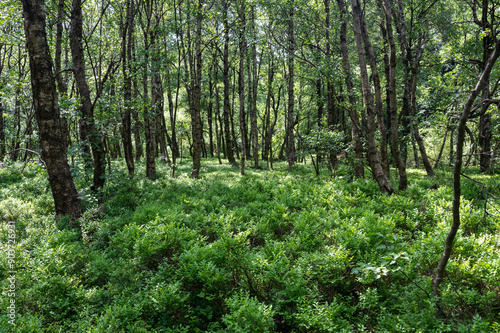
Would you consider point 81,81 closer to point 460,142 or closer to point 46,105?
point 46,105

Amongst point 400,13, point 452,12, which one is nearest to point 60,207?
point 400,13

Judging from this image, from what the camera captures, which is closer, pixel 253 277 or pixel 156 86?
pixel 253 277

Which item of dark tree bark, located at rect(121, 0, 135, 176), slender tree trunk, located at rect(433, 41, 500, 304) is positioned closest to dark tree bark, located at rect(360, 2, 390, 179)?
slender tree trunk, located at rect(433, 41, 500, 304)

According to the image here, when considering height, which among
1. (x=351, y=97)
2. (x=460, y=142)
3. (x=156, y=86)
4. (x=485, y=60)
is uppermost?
(x=156, y=86)

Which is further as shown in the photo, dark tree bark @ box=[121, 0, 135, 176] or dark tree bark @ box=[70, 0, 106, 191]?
dark tree bark @ box=[121, 0, 135, 176]

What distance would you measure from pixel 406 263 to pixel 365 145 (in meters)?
A: 7.43

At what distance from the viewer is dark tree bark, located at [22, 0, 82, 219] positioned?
5.86 metres

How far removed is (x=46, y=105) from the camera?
6.06m

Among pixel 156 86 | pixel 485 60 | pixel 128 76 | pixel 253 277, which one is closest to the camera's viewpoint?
pixel 253 277

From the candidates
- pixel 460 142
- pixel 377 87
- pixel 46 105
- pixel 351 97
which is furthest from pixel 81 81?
pixel 377 87

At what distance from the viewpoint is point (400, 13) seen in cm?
1063

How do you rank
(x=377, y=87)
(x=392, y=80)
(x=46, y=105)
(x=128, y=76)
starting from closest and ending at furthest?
1. (x=46, y=105)
2. (x=392, y=80)
3. (x=128, y=76)
4. (x=377, y=87)

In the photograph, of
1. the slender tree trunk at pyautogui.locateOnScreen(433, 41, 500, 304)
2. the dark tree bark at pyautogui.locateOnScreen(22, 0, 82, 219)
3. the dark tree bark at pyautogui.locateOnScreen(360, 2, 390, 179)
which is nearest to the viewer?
the slender tree trunk at pyautogui.locateOnScreen(433, 41, 500, 304)

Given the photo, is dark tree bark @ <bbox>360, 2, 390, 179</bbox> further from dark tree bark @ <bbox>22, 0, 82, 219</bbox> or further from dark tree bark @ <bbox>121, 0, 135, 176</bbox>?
dark tree bark @ <bbox>22, 0, 82, 219</bbox>
